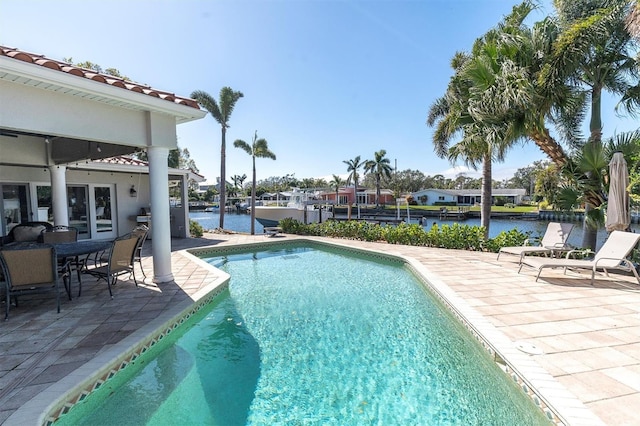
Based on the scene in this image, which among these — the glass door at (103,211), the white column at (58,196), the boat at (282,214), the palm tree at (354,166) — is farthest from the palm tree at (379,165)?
the white column at (58,196)

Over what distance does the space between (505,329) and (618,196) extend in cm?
435

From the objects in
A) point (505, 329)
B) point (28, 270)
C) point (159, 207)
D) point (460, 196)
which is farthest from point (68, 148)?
point (460, 196)

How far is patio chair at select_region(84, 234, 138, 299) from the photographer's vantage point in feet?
16.8

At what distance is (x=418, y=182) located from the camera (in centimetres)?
7294

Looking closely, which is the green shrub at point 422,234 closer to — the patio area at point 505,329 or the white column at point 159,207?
the patio area at point 505,329

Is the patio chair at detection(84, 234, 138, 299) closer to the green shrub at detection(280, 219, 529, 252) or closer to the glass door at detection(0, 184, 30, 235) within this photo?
the glass door at detection(0, 184, 30, 235)

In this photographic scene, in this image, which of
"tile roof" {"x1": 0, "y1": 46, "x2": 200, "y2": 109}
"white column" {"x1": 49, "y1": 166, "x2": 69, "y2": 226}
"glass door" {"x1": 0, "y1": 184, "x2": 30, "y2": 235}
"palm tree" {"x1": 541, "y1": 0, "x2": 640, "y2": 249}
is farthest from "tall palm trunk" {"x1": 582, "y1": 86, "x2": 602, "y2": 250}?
"glass door" {"x1": 0, "y1": 184, "x2": 30, "y2": 235}

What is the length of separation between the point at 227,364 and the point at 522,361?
3153 mm

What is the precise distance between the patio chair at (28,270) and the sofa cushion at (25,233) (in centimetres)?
337

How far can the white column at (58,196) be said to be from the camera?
8.16 m

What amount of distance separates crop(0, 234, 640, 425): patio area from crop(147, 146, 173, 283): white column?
1.44 feet

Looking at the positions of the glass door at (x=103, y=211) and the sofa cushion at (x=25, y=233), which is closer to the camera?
the sofa cushion at (x=25, y=233)

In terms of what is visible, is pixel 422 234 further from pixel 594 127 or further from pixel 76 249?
pixel 76 249

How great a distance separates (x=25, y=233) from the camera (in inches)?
271
